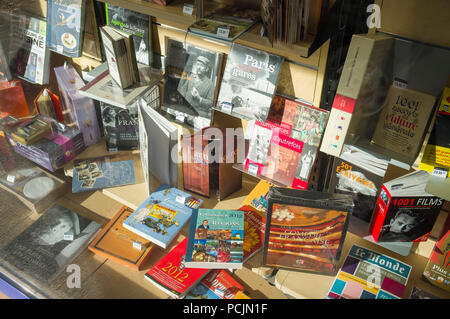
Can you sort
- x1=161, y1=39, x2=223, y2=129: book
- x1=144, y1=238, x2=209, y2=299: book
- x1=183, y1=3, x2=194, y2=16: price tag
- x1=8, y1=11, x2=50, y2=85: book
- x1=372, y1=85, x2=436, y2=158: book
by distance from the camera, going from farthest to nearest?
x1=8, y1=11, x2=50, y2=85: book < x1=161, y1=39, x2=223, y2=129: book < x1=144, y1=238, x2=209, y2=299: book < x1=183, y1=3, x2=194, y2=16: price tag < x1=372, y1=85, x2=436, y2=158: book

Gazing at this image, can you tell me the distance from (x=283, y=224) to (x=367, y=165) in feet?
1.55

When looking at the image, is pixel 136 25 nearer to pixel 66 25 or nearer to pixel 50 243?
pixel 66 25

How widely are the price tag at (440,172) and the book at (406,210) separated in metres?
0.15

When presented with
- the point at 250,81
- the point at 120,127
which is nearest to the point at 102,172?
the point at 120,127

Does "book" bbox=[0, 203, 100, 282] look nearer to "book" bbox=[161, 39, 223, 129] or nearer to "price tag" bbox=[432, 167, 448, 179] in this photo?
"book" bbox=[161, 39, 223, 129]

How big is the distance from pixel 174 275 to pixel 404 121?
1.34 meters

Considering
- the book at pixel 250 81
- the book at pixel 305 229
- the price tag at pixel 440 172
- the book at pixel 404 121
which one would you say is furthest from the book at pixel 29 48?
the price tag at pixel 440 172

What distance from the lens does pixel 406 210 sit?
1785 mm

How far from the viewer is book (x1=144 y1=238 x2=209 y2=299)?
1.96m

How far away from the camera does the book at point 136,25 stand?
2.18 meters

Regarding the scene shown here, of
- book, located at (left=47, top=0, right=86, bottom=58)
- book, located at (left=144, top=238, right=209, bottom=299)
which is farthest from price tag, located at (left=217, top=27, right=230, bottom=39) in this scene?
book, located at (left=144, top=238, right=209, bottom=299)

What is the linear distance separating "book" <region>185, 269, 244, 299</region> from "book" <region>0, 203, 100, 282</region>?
76 cm

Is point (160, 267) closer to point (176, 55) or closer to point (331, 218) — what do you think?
point (331, 218)
